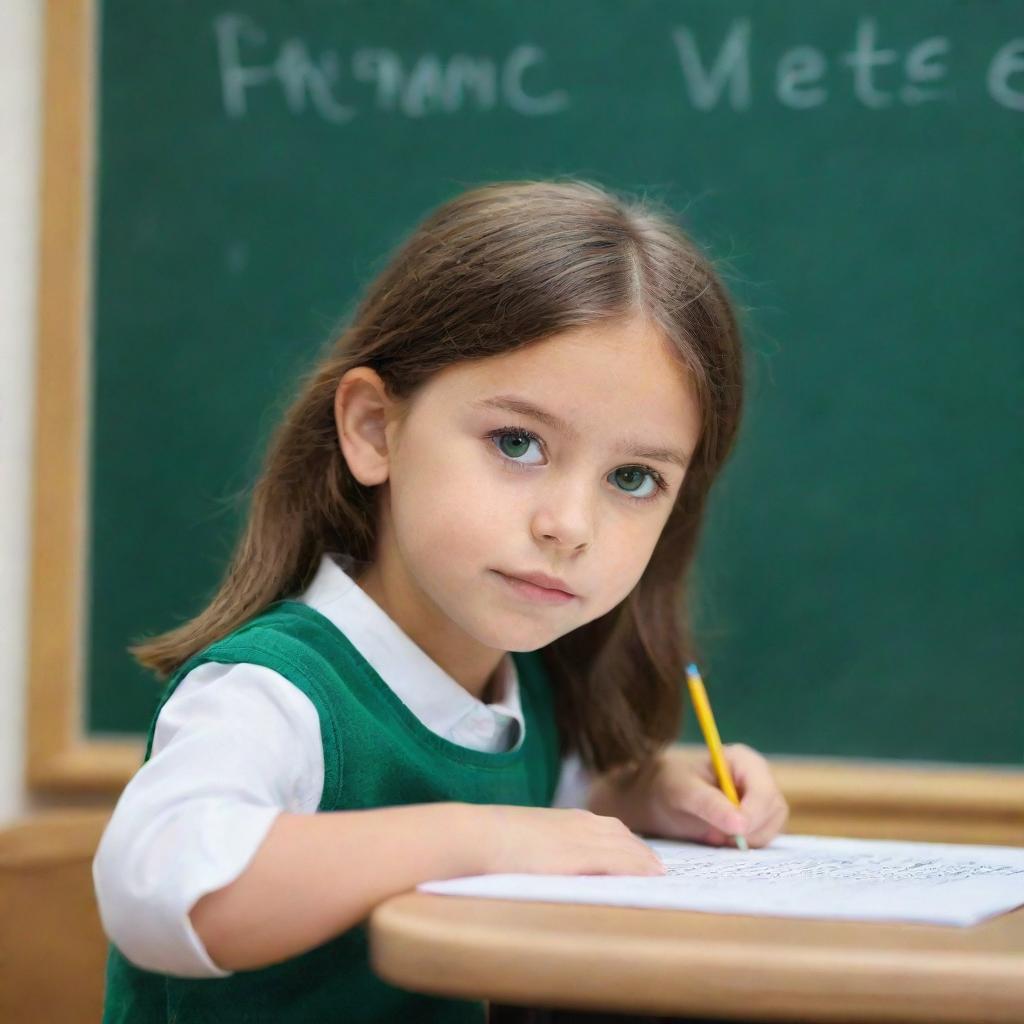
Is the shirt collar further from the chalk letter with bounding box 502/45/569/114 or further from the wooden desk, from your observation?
the chalk letter with bounding box 502/45/569/114

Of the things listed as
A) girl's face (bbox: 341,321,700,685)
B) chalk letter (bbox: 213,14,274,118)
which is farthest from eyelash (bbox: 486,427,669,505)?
chalk letter (bbox: 213,14,274,118)

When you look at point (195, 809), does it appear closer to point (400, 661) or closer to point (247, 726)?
point (247, 726)

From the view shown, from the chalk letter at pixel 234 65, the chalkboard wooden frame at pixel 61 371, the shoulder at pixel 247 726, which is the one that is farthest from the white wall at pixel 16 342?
the shoulder at pixel 247 726

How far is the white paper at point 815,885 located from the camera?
66cm

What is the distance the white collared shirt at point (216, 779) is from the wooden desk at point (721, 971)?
0.45 feet

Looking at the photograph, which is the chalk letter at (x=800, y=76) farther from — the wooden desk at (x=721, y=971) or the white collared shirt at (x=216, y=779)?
the wooden desk at (x=721, y=971)

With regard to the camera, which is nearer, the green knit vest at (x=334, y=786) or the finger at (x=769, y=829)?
the green knit vest at (x=334, y=786)

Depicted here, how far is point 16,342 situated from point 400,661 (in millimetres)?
836

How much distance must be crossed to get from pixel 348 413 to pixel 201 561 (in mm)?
557

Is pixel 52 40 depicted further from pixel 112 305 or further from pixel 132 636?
pixel 132 636

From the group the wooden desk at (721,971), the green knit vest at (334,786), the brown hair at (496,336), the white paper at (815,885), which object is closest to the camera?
the wooden desk at (721,971)

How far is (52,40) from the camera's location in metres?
1.61

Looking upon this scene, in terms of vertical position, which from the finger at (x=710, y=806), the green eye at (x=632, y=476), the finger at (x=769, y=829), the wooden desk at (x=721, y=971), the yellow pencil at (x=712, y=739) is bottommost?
the finger at (x=769, y=829)

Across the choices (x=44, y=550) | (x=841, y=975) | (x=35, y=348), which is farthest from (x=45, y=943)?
(x=841, y=975)
